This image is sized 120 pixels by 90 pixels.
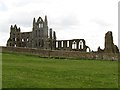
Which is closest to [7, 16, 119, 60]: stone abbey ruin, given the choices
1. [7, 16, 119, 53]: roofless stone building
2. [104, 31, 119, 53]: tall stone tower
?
[7, 16, 119, 53]: roofless stone building

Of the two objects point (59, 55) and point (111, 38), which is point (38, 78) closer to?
point (59, 55)

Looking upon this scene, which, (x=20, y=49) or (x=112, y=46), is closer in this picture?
(x=20, y=49)

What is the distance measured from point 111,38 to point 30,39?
113 feet

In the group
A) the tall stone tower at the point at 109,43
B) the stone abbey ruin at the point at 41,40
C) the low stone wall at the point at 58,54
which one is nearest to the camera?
the low stone wall at the point at 58,54

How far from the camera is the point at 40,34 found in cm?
8800

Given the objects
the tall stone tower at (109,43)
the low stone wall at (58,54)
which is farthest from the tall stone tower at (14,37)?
the low stone wall at (58,54)

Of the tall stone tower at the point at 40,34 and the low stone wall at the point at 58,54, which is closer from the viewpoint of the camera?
the low stone wall at the point at 58,54

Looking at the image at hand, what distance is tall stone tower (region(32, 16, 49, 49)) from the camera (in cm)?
8625

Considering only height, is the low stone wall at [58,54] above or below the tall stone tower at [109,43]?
below

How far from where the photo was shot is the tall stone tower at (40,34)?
283ft

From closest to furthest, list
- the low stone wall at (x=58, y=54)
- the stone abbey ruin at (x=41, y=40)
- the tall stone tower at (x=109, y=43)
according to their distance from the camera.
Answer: the low stone wall at (x=58, y=54) < the tall stone tower at (x=109, y=43) < the stone abbey ruin at (x=41, y=40)

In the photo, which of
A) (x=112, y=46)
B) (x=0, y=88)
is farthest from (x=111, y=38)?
(x=0, y=88)

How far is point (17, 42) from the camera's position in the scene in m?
95.1

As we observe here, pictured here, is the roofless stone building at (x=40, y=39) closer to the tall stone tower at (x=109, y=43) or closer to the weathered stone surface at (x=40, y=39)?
the weathered stone surface at (x=40, y=39)
